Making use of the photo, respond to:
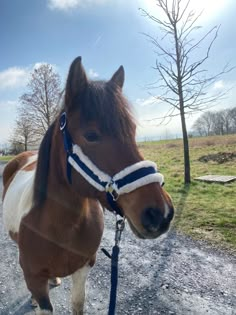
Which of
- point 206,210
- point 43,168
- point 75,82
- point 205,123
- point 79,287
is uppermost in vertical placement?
point 205,123

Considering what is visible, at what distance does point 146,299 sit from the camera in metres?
2.82

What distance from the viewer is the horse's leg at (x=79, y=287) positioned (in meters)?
2.27

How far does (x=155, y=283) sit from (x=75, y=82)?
257 cm

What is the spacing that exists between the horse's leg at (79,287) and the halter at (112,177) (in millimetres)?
1093

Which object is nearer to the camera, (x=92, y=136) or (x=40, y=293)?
(x=92, y=136)

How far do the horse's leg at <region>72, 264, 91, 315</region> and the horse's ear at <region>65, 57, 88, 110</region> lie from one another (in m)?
1.47

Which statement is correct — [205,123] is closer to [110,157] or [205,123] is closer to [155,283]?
[155,283]

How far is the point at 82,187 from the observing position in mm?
1596

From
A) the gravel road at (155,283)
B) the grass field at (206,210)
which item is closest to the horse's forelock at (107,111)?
the gravel road at (155,283)

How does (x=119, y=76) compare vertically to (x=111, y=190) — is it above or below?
above

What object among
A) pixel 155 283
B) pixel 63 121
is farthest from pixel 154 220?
pixel 155 283

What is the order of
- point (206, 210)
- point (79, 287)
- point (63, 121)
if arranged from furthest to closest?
point (206, 210) < point (79, 287) < point (63, 121)

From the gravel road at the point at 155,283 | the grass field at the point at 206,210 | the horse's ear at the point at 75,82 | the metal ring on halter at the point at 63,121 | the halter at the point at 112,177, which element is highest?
the horse's ear at the point at 75,82

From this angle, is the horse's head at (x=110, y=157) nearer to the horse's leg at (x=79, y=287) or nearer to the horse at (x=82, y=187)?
the horse at (x=82, y=187)
